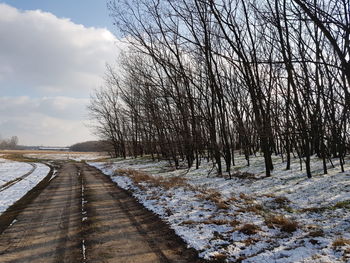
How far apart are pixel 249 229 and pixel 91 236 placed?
3.77 meters

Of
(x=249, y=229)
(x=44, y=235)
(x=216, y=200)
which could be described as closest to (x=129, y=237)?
(x=44, y=235)

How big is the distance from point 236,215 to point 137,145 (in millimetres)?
33413

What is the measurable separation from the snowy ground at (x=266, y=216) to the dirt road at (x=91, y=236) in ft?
1.76

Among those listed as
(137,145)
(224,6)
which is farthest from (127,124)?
(224,6)

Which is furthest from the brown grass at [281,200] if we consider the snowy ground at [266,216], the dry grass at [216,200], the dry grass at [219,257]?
the dry grass at [219,257]

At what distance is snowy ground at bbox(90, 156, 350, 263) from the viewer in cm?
502

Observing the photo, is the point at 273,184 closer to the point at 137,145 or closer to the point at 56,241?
the point at 56,241

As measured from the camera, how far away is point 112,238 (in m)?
6.21

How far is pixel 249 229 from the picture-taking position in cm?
612

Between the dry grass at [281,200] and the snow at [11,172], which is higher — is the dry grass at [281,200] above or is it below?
below

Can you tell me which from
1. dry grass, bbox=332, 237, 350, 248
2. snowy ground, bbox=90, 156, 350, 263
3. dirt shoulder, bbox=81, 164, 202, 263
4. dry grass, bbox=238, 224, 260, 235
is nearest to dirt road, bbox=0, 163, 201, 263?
dirt shoulder, bbox=81, 164, 202, 263

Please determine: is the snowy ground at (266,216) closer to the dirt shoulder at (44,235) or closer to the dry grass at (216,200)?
the dry grass at (216,200)

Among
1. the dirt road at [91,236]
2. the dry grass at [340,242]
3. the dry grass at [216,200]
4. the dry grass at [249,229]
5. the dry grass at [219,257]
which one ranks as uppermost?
the dry grass at [216,200]

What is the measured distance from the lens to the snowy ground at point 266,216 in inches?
198
